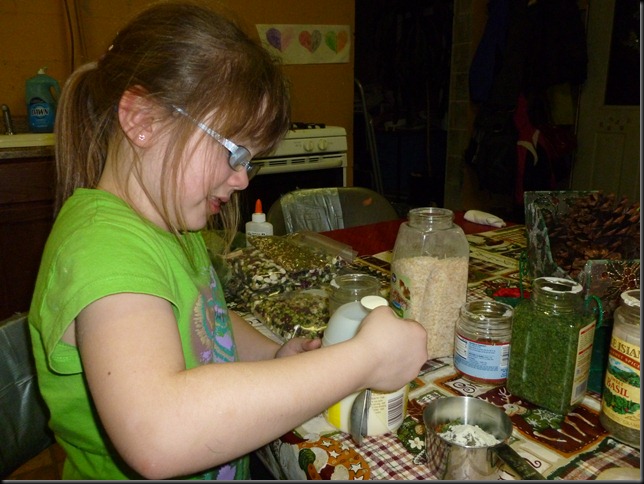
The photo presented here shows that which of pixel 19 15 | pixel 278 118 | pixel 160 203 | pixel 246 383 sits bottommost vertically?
pixel 246 383

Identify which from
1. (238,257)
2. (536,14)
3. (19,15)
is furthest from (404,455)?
(536,14)

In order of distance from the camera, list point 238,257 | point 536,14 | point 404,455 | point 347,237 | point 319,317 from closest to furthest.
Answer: point 404,455 < point 319,317 < point 238,257 < point 347,237 < point 536,14

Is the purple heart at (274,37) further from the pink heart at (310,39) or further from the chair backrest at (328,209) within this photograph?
the chair backrest at (328,209)

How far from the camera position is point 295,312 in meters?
0.95

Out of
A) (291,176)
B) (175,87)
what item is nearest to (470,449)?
(175,87)

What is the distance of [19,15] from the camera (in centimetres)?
240

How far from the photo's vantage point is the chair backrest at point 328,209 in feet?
5.91

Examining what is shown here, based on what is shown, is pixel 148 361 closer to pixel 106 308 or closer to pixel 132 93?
pixel 106 308

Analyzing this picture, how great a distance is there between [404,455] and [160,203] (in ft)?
1.45

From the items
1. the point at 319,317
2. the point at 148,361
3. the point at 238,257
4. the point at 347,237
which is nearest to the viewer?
the point at 148,361

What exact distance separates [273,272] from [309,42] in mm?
2512

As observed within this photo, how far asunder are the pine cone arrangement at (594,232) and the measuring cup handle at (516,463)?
466 mm

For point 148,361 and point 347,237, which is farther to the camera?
point 347,237

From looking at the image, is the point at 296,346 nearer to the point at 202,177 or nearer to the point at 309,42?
the point at 202,177
